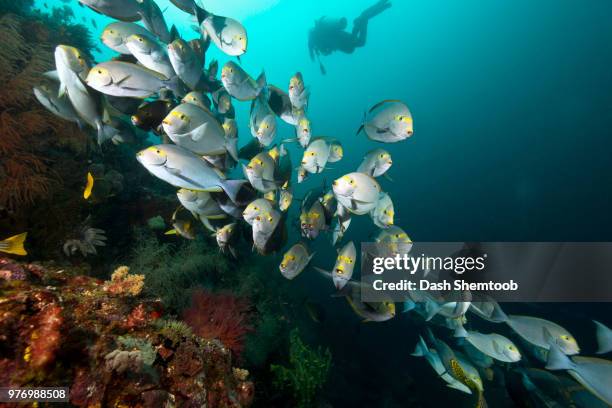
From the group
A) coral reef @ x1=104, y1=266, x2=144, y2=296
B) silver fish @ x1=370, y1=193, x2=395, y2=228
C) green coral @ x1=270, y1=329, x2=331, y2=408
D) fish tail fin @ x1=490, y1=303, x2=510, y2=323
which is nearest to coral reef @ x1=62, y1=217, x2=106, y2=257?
coral reef @ x1=104, y1=266, x2=144, y2=296

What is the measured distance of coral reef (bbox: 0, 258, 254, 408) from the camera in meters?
1.44

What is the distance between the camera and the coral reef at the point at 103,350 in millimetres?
1440

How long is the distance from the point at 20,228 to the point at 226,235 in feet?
10.0

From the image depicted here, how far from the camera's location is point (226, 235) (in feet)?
12.2

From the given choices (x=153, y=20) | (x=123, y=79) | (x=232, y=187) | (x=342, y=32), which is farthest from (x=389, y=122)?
(x=342, y=32)

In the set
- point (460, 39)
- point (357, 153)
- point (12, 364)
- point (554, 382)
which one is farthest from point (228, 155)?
point (460, 39)

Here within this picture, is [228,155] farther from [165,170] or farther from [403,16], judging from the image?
[403,16]

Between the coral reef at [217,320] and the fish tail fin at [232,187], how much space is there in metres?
1.66

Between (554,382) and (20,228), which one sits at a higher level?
(554,382)

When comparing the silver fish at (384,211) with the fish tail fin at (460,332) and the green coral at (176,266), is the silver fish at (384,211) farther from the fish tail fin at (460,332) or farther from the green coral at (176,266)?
the green coral at (176,266)

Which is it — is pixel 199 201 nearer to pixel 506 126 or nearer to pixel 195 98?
pixel 195 98

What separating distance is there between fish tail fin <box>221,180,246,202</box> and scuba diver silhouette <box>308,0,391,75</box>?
27577 mm

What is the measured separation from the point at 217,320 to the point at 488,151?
2187 inches

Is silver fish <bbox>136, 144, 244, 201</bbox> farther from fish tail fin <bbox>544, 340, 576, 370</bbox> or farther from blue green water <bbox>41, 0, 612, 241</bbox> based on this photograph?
blue green water <bbox>41, 0, 612, 241</bbox>
